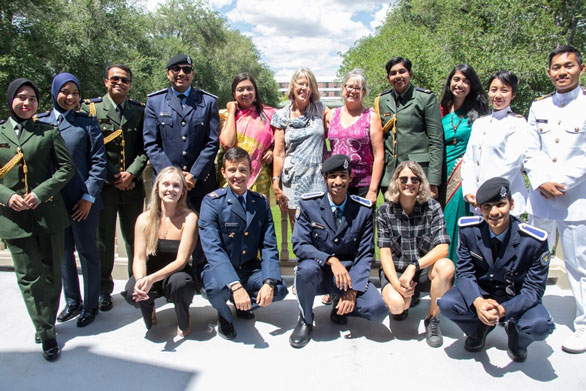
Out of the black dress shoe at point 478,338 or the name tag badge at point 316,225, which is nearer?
the black dress shoe at point 478,338

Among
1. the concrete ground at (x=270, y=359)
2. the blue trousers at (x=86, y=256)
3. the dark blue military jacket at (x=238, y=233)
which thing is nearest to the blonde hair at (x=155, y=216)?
the dark blue military jacket at (x=238, y=233)

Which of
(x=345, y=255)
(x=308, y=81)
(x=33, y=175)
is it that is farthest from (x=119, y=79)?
(x=345, y=255)

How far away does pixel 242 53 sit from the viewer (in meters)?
41.0

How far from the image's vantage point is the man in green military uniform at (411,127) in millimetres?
3695

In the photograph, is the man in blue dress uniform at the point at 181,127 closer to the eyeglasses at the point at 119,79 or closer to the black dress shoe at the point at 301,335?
the eyeglasses at the point at 119,79

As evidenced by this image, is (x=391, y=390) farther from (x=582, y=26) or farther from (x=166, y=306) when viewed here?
(x=582, y=26)

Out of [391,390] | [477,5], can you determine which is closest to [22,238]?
[391,390]

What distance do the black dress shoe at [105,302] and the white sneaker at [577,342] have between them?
354cm

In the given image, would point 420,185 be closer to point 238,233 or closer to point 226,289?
point 238,233

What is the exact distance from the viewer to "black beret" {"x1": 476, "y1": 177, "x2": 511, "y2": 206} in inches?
111

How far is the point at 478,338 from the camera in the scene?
9.84 ft

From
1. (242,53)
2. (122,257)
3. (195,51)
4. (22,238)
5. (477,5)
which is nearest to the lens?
(22,238)

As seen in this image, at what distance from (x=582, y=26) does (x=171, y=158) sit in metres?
21.2

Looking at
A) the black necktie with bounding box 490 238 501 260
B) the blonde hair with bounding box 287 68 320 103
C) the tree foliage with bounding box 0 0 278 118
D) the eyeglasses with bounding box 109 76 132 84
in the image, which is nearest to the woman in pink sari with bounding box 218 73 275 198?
the blonde hair with bounding box 287 68 320 103
